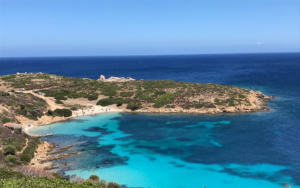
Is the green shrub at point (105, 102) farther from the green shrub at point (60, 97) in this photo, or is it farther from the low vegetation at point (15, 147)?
the low vegetation at point (15, 147)

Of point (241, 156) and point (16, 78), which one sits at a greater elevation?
point (16, 78)

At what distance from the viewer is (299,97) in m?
73.4

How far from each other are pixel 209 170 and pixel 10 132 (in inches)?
1147

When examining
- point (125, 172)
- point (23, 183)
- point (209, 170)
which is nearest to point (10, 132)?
point (125, 172)

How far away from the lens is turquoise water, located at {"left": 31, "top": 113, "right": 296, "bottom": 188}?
90.7 feet

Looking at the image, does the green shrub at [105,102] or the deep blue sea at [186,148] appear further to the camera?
the green shrub at [105,102]

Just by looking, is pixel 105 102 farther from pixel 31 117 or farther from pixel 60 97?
pixel 31 117

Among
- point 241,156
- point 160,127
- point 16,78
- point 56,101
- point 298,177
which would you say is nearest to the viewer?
point 298,177

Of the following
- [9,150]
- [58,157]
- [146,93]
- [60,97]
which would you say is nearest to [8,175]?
[9,150]

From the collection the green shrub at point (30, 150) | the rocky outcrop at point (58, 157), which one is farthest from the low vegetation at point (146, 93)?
the rocky outcrop at point (58, 157)

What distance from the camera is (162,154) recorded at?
113 feet

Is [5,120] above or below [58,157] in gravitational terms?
above

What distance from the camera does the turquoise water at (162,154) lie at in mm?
27656

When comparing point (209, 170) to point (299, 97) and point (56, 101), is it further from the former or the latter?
point (299, 97)
